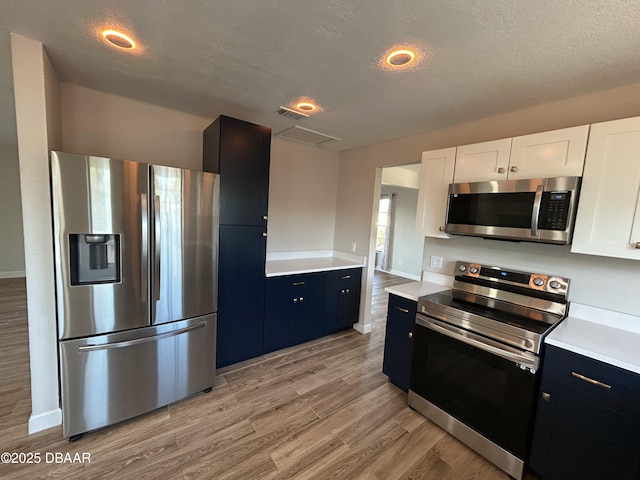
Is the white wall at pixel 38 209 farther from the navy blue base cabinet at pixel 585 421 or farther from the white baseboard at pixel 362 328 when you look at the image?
the navy blue base cabinet at pixel 585 421

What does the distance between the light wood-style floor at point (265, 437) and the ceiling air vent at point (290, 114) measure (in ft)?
8.25

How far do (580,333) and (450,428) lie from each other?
1.09 m

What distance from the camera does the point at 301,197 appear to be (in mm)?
3678

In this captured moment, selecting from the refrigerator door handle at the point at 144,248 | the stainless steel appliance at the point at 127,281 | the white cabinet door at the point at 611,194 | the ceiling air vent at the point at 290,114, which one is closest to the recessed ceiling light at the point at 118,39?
the stainless steel appliance at the point at 127,281

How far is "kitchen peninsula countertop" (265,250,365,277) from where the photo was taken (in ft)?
9.76

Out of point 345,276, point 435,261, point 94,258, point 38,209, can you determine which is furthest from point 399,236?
point 38,209

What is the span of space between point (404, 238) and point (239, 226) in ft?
18.9

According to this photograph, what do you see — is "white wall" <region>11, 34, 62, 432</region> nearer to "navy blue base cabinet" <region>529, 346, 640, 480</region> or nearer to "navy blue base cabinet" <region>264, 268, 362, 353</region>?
"navy blue base cabinet" <region>264, 268, 362, 353</region>

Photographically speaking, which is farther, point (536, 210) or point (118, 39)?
point (536, 210)

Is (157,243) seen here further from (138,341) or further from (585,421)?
(585,421)

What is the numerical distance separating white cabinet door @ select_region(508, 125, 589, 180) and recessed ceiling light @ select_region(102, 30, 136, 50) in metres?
2.58

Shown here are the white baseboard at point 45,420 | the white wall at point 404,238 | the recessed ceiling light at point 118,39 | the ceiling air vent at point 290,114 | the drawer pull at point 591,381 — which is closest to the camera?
the drawer pull at point 591,381

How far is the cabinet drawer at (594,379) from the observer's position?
1320 millimetres

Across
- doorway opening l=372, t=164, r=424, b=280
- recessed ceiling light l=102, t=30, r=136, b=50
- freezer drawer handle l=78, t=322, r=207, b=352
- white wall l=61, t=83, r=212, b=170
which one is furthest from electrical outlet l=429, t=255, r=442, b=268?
doorway opening l=372, t=164, r=424, b=280
